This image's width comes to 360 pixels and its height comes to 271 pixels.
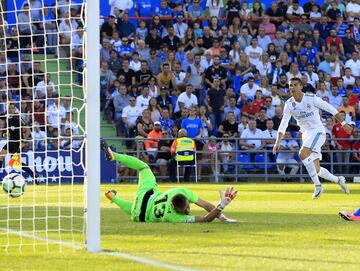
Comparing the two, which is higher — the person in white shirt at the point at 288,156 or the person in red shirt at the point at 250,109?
the person in red shirt at the point at 250,109

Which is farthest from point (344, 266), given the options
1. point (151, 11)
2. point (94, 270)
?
point (151, 11)

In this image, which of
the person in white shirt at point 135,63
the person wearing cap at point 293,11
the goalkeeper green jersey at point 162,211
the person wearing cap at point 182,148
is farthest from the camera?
the person wearing cap at point 293,11

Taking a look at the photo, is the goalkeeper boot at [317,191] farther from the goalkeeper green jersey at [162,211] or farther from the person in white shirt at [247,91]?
the person in white shirt at [247,91]

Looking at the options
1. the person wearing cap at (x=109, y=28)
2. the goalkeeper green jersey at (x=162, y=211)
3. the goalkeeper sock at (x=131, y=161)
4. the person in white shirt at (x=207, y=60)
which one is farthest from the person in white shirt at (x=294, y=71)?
the goalkeeper green jersey at (x=162, y=211)

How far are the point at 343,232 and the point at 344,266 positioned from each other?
3.68 meters

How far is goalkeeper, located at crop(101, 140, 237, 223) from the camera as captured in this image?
1402 centimetres

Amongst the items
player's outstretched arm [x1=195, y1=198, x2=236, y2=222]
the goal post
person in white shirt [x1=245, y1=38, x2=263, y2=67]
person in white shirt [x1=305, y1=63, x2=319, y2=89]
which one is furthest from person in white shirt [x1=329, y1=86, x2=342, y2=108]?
the goal post

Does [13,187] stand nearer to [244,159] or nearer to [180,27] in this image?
[244,159]

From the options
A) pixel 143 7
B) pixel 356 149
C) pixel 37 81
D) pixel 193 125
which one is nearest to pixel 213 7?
pixel 143 7

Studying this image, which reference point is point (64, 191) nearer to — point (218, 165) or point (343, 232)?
point (218, 165)

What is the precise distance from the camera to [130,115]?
3141 centimetres

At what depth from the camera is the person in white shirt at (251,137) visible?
31.5 meters

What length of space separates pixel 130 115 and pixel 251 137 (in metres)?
3.71

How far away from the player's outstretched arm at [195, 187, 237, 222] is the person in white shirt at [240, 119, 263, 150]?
17.1 metres
